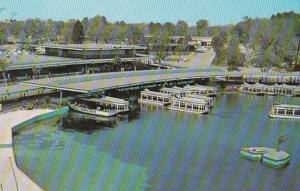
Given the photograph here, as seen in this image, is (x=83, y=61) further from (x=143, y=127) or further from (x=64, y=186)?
(x=64, y=186)

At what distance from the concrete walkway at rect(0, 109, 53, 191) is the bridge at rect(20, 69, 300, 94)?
2.72 metres

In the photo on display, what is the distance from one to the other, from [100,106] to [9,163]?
6.53m

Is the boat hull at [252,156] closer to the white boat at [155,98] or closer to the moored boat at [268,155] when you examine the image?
the moored boat at [268,155]

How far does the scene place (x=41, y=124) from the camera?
528 inches

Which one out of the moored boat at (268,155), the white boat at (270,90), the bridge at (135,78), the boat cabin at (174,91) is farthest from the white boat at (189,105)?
the white boat at (270,90)

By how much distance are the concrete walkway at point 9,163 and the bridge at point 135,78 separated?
272cm

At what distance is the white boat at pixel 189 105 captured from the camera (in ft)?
51.8

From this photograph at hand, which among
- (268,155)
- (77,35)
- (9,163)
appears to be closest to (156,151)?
(268,155)

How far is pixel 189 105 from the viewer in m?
16.2

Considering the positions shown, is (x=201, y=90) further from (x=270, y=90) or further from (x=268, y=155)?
(x=268, y=155)

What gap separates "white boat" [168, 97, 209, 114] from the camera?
15.8m

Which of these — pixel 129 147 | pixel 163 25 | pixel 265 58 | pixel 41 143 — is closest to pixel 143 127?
pixel 129 147

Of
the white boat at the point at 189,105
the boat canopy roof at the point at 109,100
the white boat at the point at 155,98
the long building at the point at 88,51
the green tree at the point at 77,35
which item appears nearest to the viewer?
the boat canopy roof at the point at 109,100

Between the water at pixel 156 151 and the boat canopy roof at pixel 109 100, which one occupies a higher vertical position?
the boat canopy roof at pixel 109 100
